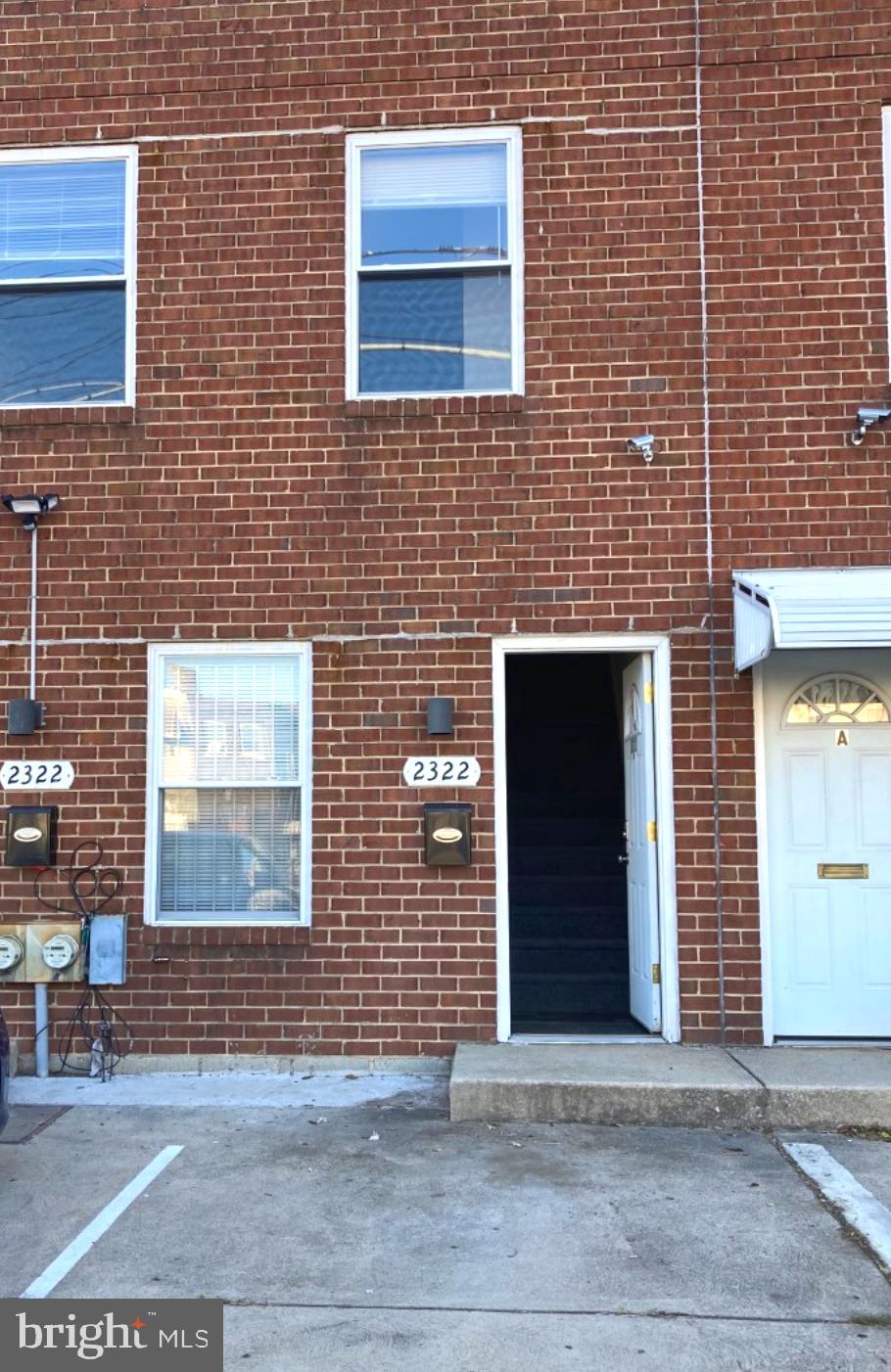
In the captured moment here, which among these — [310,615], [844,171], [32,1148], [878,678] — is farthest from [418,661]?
[844,171]

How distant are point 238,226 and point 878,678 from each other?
16.1ft

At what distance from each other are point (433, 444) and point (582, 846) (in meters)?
4.31

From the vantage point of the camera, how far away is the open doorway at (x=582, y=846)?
7633 mm

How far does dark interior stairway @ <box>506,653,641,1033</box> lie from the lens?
8.72 meters

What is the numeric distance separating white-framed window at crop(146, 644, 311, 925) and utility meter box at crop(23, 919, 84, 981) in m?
0.52

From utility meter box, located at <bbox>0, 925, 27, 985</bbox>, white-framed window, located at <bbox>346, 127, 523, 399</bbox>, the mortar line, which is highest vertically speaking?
the mortar line

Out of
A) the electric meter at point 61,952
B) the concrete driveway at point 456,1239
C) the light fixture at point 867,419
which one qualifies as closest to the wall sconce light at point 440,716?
the concrete driveway at point 456,1239

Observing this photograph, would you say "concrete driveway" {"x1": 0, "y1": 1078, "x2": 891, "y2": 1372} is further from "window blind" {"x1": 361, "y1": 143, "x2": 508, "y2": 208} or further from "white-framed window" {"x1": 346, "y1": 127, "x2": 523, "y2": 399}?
"window blind" {"x1": 361, "y1": 143, "x2": 508, "y2": 208}

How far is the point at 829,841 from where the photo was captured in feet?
23.7

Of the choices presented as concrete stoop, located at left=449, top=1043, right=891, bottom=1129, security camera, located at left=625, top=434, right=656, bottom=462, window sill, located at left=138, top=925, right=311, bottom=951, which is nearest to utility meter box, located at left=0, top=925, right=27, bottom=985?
window sill, located at left=138, top=925, right=311, bottom=951

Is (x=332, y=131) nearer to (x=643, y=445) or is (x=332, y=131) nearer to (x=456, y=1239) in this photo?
(x=643, y=445)

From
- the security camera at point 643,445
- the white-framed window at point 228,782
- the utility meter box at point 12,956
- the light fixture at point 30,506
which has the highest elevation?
the security camera at point 643,445

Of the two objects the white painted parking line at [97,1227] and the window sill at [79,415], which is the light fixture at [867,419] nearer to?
the window sill at [79,415]

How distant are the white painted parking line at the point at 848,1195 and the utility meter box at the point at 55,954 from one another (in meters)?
4.18
